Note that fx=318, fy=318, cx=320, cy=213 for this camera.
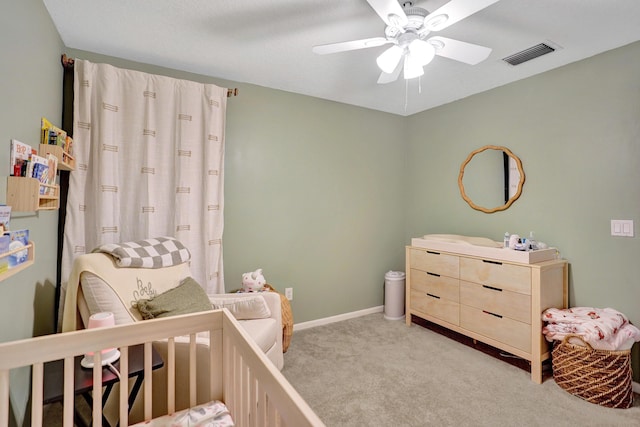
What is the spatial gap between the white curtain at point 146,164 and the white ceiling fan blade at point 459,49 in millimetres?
1659

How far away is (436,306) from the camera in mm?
2957

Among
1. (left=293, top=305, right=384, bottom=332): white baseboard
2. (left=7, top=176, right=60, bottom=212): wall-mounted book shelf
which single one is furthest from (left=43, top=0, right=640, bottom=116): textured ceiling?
(left=293, top=305, right=384, bottom=332): white baseboard

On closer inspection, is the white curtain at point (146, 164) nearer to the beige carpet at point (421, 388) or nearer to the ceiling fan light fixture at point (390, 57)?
the beige carpet at point (421, 388)

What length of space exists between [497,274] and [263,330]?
5.93 feet

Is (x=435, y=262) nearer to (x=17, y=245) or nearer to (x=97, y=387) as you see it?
(x=97, y=387)

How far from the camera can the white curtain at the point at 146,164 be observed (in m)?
2.11

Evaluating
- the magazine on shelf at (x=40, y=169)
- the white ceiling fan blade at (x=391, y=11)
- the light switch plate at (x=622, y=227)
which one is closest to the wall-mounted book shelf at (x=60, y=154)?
the magazine on shelf at (x=40, y=169)

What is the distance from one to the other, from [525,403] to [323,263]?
1901 mm

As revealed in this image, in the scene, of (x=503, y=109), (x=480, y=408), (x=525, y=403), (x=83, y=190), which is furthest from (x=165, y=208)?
(x=503, y=109)

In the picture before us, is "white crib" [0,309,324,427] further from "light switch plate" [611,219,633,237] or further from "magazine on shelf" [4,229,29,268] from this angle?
"light switch plate" [611,219,633,237]

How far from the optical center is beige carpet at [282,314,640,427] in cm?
182

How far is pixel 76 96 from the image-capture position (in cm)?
209

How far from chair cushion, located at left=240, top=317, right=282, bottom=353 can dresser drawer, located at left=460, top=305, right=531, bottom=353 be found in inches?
64.8

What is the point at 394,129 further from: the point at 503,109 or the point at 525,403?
the point at 525,403
